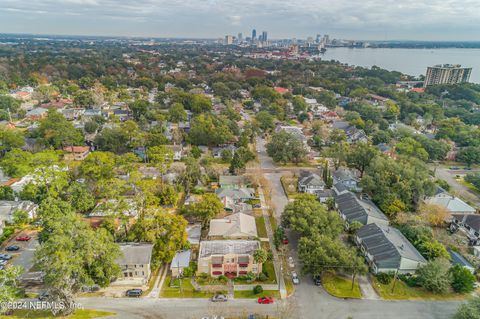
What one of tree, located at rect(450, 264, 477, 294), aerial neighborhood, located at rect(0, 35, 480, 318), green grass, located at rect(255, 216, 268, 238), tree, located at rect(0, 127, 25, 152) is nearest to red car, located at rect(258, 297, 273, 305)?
aerial neighborhood, located at rect(0, 35, 480, 318)

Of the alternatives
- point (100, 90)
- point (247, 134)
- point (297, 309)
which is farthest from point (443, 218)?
point (100, 90)

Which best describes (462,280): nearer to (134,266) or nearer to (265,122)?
(134,266)

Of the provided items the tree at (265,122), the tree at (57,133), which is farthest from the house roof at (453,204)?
the tree at (57,133)

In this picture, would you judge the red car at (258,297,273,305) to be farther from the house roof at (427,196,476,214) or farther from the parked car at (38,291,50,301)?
the house roof at (427,196,476,214)

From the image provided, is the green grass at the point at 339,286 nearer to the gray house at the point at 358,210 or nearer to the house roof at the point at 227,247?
the house roof at the point at 227,247

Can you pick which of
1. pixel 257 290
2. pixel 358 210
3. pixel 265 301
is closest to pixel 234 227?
pixel 257 290

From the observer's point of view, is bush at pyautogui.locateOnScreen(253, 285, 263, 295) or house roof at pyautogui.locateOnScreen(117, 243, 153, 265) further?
house roof at pyautogui.locateOnScreen(117, 243, 153, 265)
